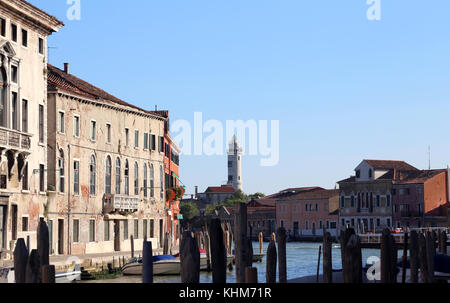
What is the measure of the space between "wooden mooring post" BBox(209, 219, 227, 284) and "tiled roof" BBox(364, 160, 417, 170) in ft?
205

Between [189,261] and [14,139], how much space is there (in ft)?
59.3

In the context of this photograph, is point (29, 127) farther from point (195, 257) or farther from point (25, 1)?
point (195, 257)

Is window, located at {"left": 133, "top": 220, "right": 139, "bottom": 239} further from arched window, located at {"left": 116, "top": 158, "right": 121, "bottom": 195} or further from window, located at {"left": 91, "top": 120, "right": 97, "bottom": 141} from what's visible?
window, located at {"left": 91, "top": 120, "right": 97, "bottom": 141}

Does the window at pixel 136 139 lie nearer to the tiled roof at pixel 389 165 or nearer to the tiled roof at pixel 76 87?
the tiled roof at pixel 76 87

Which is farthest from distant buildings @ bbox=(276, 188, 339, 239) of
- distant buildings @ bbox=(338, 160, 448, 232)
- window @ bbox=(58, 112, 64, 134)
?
window @ bbox=(58, 112, 64, 134)

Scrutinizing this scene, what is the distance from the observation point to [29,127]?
1089 inches

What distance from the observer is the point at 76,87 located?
1335 inches

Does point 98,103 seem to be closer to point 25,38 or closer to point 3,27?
point 25,38

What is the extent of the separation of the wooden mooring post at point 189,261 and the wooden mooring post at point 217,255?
24.9 inches

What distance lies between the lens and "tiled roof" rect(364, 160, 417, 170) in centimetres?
7225

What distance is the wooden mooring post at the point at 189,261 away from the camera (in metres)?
9.45

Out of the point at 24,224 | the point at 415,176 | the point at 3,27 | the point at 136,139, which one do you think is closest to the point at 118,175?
the point at 136,139
